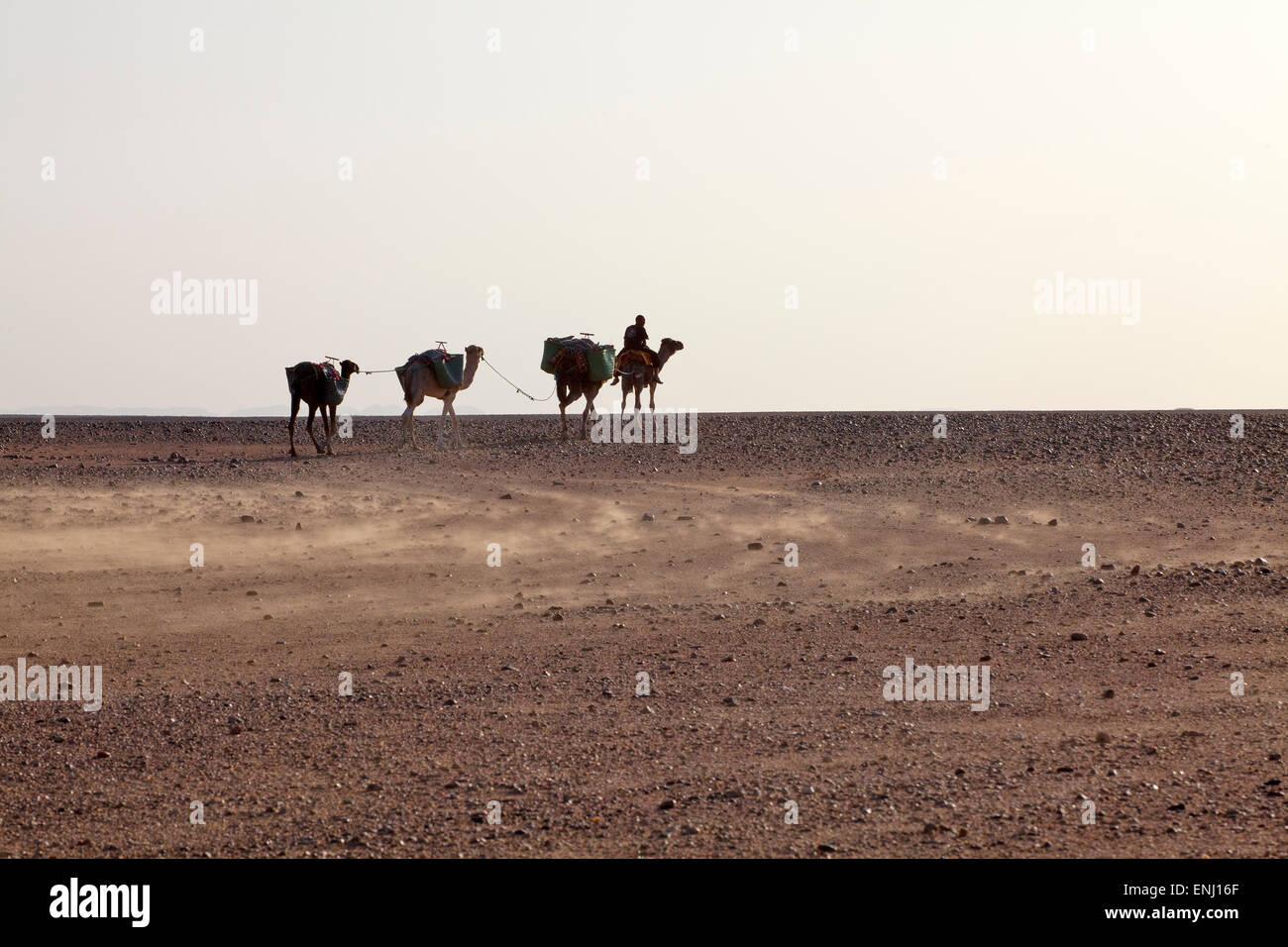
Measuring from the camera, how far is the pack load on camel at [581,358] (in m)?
31.3

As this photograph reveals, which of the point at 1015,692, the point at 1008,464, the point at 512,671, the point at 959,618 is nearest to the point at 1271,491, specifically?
the point at 1008,464

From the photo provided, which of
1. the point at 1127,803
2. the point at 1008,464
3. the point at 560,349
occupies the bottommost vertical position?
the point at 1127,803

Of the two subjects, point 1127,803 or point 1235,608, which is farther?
point 1235,608

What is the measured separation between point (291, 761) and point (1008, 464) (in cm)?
1837

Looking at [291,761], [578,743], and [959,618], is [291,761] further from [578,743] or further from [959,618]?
[959,618]

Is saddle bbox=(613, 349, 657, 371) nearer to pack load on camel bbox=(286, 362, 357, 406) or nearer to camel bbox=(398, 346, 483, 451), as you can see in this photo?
camel bbox=(398, 346, 483, 451)

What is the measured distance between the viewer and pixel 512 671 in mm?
13766

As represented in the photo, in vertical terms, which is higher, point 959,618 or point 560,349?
point 560,349

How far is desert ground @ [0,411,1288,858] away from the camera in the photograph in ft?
30.7

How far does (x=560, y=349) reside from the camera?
31.6 m

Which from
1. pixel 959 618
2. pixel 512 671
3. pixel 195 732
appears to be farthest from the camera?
pixel 959 618

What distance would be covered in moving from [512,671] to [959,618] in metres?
5.22

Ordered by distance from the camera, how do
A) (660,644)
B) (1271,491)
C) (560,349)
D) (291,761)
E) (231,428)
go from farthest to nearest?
(231,428)
(560,349)
(1271,491)
(660,644)
(291,761)
